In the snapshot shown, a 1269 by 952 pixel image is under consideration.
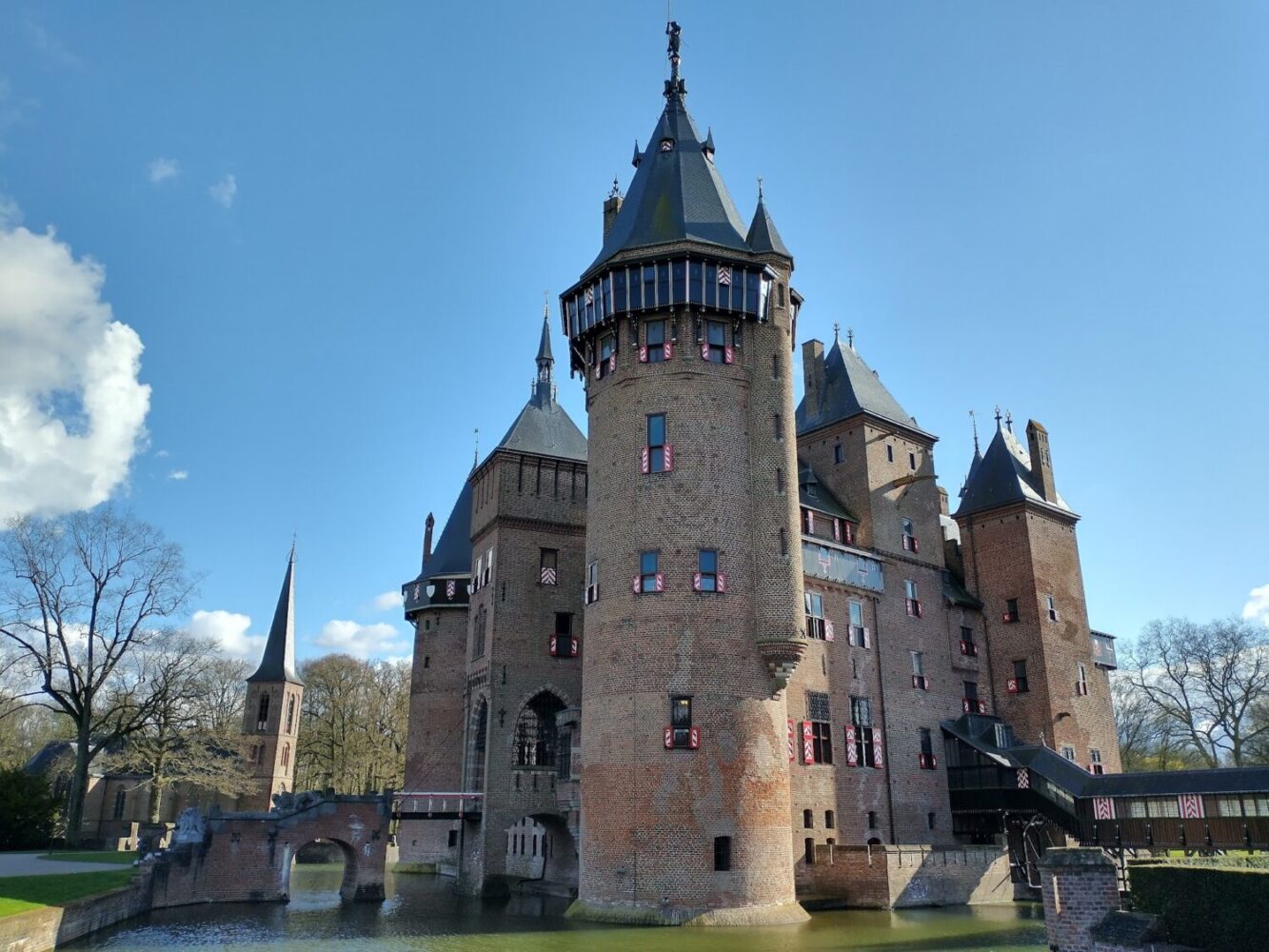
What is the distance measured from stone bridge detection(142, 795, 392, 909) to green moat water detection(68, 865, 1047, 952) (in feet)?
2.12

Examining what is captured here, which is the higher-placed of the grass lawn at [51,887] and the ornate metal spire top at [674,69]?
the ornate metal spire top at [674,69]

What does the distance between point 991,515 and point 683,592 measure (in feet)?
67.3

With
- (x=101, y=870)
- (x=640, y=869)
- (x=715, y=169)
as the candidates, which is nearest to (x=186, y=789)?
(x=101, y=870)

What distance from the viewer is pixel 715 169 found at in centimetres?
3189

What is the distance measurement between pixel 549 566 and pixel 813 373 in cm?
1416

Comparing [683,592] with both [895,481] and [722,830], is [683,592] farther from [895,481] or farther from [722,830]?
[895,481]

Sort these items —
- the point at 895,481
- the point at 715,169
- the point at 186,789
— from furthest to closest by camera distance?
the point at 186,789 < the point at 895,481 < the point at 715,169

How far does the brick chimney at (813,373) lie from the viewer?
131 feet

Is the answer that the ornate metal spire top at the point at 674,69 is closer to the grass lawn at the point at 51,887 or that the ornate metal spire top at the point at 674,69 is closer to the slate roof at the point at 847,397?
the slate roof at the point at 847,397

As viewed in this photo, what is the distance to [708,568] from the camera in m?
25.8

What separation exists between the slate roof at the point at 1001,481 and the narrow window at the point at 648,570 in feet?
67.6

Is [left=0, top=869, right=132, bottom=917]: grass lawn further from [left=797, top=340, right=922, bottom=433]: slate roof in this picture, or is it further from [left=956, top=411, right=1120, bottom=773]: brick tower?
[left=956, top=411, right=1120, bottom=773]: brick tower

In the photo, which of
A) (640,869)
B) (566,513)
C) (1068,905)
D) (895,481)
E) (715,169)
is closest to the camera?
(1068,905)

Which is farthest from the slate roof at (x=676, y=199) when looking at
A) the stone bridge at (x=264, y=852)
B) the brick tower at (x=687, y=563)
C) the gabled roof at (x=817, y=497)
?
the stone bridge at (x=264, y=852)
